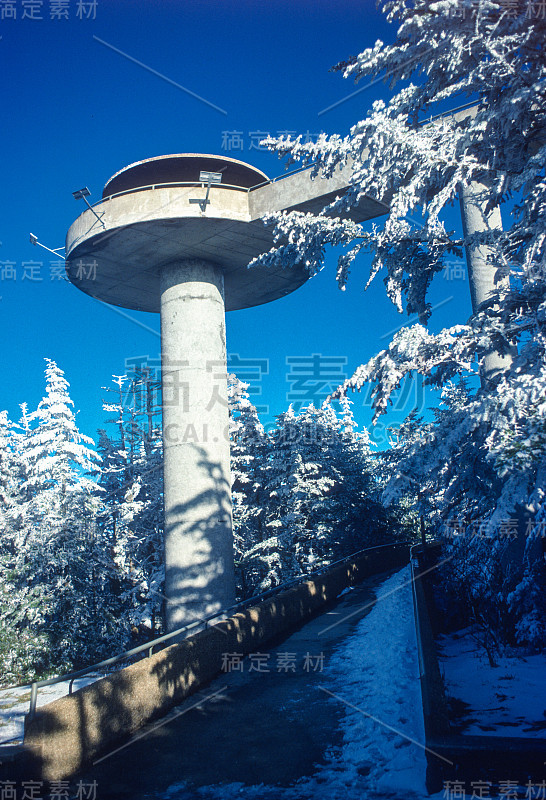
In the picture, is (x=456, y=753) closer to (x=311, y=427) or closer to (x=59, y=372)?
(x=311, y=427)

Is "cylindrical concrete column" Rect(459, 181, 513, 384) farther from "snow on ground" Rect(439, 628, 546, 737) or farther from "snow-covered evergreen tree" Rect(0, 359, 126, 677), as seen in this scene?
"snow-covered evergreen tree" Rect(0, 359, 126, 677)

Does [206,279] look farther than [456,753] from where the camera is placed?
Yes

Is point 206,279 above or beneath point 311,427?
above

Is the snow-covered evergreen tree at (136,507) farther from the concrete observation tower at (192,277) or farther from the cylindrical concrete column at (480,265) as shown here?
the cylindrical concrete column at (480,265)

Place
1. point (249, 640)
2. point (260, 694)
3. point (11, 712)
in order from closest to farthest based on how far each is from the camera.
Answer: point (260, 694)
point (249, 640)
point (11, 712)

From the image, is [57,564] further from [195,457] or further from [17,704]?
[195,457]

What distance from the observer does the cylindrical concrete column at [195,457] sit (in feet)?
54.9

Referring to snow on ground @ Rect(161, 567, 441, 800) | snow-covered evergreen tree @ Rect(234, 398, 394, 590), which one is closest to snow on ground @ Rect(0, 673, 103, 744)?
snow on ground @ Rect(161, 567, 441, 800)

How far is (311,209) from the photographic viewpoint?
56.4 ft

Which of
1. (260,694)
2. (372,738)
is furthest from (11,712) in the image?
(372,738)

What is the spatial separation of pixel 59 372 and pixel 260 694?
24.0 meters

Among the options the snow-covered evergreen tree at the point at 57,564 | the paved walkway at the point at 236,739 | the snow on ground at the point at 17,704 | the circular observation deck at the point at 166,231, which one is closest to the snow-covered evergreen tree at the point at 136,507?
the snow-covered evergreen tree at the point at 57,564

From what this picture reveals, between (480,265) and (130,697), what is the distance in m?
9.44

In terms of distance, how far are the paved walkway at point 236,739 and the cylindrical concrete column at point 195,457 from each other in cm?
659
